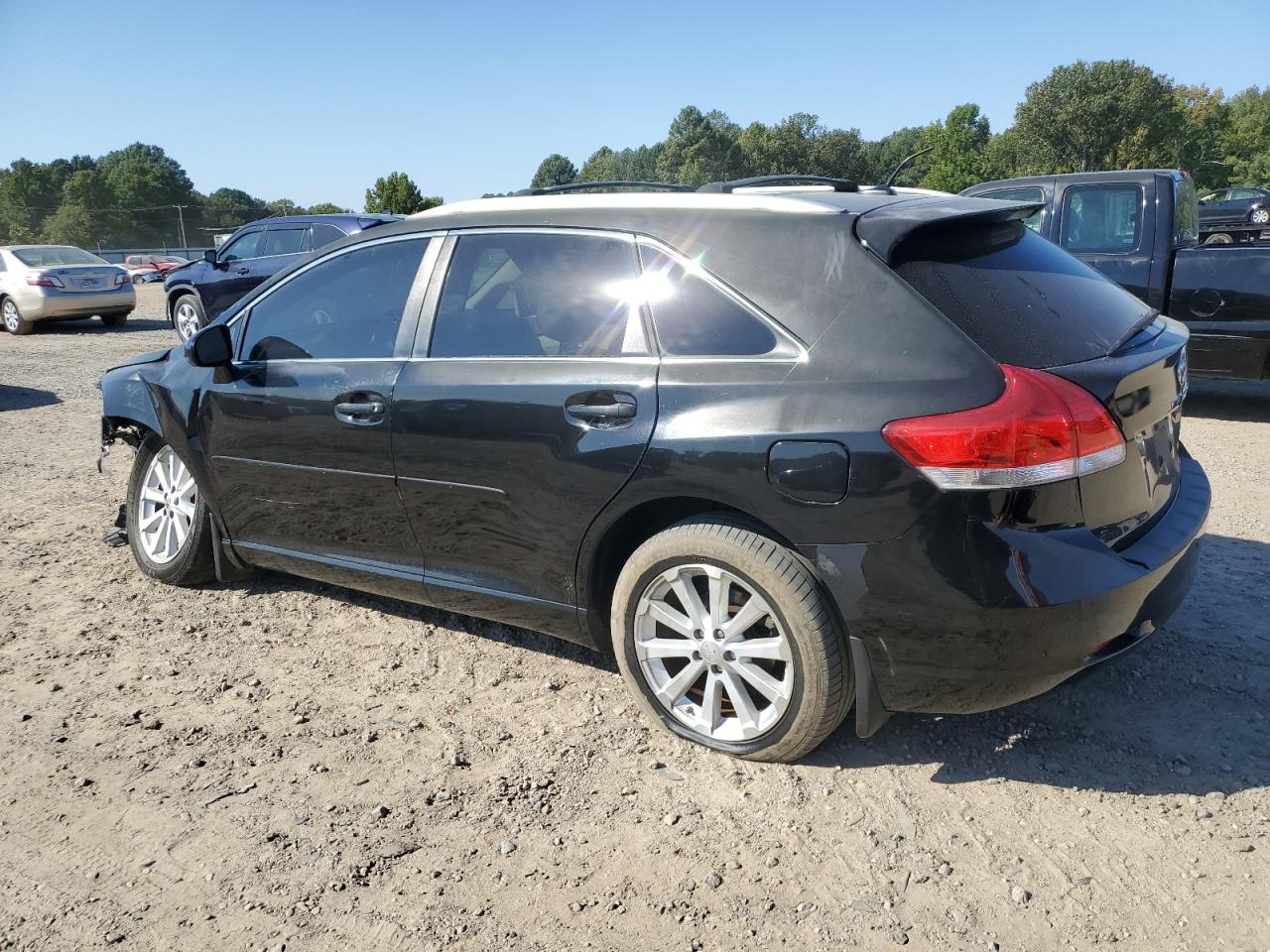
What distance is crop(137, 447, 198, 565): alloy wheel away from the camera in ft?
15.3

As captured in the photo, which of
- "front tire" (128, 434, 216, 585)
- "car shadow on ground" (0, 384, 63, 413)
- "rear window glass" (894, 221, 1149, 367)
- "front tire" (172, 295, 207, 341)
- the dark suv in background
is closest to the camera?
"rear window glass" (894, 221, 1149, 367)

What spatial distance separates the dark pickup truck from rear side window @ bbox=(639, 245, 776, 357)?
16.1 ft

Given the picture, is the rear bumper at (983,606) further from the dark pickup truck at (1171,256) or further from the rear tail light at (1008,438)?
the dark pickup truck at (1171,256)

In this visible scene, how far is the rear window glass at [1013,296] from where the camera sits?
2.72m

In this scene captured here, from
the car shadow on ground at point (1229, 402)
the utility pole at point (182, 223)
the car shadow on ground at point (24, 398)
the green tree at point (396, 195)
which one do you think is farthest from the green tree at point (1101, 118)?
the car shadow on ground at point (24, 398)

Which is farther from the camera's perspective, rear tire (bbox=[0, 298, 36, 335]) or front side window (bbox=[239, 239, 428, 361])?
rear tire (bbox=[0, 298, 36, 335])

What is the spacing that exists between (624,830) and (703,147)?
120m

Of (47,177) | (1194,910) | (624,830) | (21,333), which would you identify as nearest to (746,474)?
(624,830)

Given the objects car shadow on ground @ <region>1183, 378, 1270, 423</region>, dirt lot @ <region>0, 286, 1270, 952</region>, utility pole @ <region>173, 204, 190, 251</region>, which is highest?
utility pole @ <region>173, 204, 190, 251</region>

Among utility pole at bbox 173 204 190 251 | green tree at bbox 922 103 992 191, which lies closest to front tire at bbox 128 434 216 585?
green tree at bbox 922 103 992 191

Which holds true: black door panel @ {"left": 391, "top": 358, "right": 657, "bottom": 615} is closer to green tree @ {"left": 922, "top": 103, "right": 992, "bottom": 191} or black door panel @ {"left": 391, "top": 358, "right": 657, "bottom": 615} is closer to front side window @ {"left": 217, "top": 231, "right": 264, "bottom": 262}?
front side window @ {"left": 217, "top": 231, "right": 264, "bottom": 262}

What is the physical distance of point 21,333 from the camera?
1731cm

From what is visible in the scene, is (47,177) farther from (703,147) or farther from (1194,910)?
(1194,910)

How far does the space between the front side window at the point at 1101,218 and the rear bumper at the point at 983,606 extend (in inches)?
242
